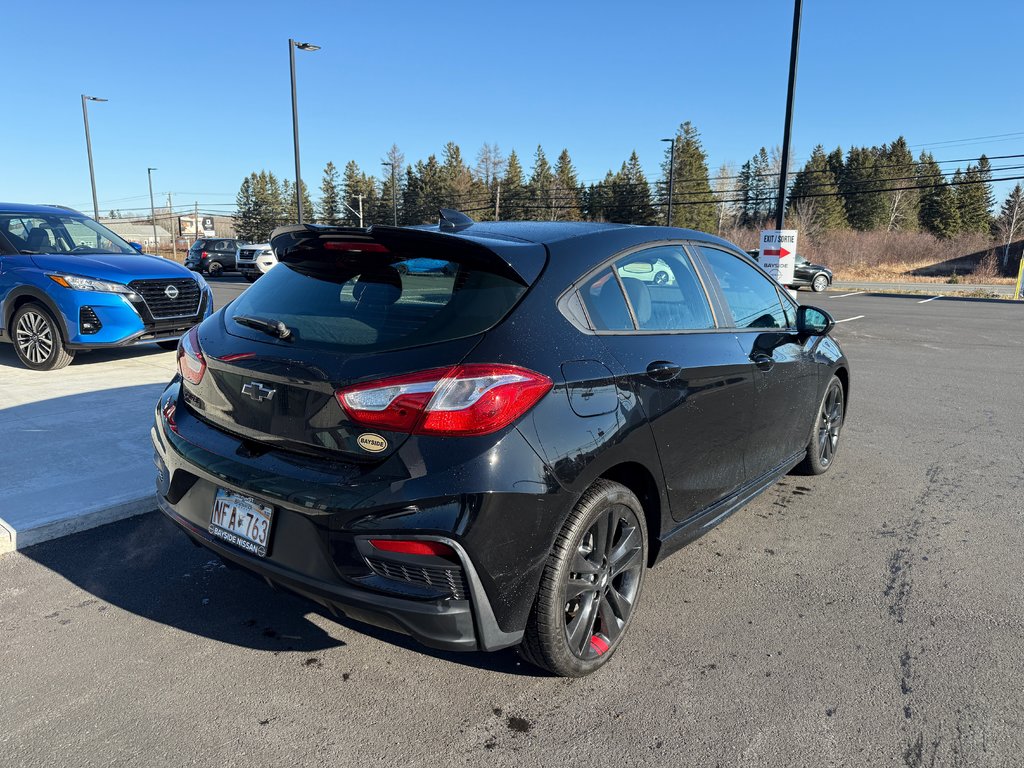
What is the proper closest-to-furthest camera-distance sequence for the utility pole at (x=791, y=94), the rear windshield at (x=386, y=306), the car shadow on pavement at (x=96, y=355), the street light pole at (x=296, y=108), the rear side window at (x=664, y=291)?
the rear windshield at (x=386, y=306) → the rear side window at (x=664, y=291) → the car shadow on pavement at (x=96, y=355) → the utility pole at (x=791, y=94) → the street light pole at (x=296, y=108)

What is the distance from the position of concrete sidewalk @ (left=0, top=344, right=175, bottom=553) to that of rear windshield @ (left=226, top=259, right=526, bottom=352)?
1826 millimetres

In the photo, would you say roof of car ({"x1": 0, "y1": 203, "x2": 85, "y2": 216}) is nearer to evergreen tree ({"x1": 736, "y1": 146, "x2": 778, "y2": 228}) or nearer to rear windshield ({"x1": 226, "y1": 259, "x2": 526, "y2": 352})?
rear windshield ({"x1": 226, "y1": 259, "x2": 526, "y2": 352})

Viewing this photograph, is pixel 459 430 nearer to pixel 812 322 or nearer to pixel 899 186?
pixel 812 322

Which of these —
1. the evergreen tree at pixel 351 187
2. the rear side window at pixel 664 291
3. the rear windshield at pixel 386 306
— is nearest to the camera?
the rear windshield at pixel 386 306

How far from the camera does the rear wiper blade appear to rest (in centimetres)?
255

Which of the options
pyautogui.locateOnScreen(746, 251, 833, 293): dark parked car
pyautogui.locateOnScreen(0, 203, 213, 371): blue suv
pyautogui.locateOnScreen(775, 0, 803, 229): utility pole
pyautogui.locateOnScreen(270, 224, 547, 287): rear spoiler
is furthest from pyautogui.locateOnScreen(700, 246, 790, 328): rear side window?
pyautogui.locateOnScreen(746, 251, 833, 293): dark parked car

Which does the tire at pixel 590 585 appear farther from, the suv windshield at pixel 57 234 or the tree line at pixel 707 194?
the tree line at pixel 707 194

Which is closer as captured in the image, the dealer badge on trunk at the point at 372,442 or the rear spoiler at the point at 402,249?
the dealer badge on trunk at the point at 372,442

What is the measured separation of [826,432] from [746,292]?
1587 millimetres

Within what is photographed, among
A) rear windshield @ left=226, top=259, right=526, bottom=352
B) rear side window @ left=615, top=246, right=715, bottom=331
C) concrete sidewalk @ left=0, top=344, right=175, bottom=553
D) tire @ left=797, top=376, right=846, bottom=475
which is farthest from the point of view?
tire @ left=797, top=376, right=846, bottom=475

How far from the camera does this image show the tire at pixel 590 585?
7.82 feet

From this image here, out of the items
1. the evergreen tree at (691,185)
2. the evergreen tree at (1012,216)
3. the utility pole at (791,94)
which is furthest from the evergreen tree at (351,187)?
the utility pole at (791,94)

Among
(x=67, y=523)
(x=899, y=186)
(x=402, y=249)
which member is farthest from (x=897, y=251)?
(x=67, y=523)

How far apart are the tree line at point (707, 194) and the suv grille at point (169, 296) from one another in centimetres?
6383
